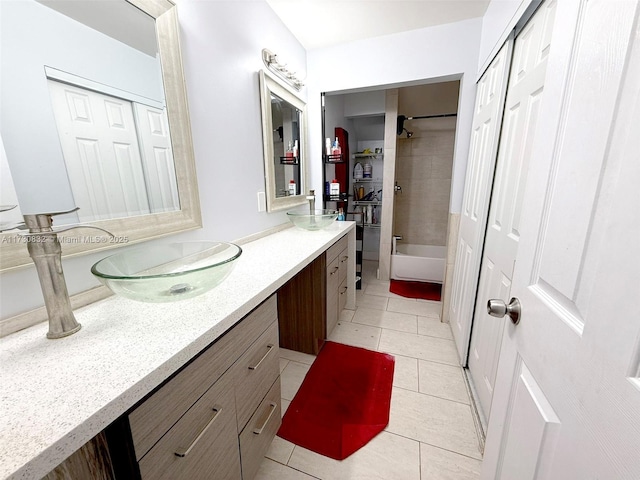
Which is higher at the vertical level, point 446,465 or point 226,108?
point 226,108

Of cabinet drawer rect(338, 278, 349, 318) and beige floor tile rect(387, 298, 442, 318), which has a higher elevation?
cabinet drawer rect(338, 278, 349, 318)

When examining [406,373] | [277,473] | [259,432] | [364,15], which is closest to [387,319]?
[406,373]

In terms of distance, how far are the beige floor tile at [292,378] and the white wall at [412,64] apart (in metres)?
1.69

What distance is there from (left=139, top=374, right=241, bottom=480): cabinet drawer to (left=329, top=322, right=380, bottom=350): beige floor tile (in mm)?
1271

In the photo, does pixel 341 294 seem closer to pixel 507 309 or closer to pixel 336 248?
pixel 336 248

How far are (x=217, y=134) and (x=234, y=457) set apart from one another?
1.35m

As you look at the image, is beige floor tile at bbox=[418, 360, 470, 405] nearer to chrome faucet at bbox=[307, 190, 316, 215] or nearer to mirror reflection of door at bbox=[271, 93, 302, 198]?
chrome faucet at bbox=[307, 190, 316, 215]

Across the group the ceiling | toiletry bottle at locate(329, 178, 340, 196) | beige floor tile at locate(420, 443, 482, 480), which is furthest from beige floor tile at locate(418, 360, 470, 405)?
the ceiling

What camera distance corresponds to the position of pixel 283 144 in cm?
191

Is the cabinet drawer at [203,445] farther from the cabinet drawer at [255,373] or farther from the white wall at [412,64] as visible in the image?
the white wall at [412,64]

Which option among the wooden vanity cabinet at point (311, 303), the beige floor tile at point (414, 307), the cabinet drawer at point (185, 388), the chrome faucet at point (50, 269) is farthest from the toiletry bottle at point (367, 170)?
the chrome faucet at point (50, 269)

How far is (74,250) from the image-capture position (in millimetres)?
767

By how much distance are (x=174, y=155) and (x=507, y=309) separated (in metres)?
1.30

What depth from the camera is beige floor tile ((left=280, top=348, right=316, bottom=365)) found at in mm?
1803
